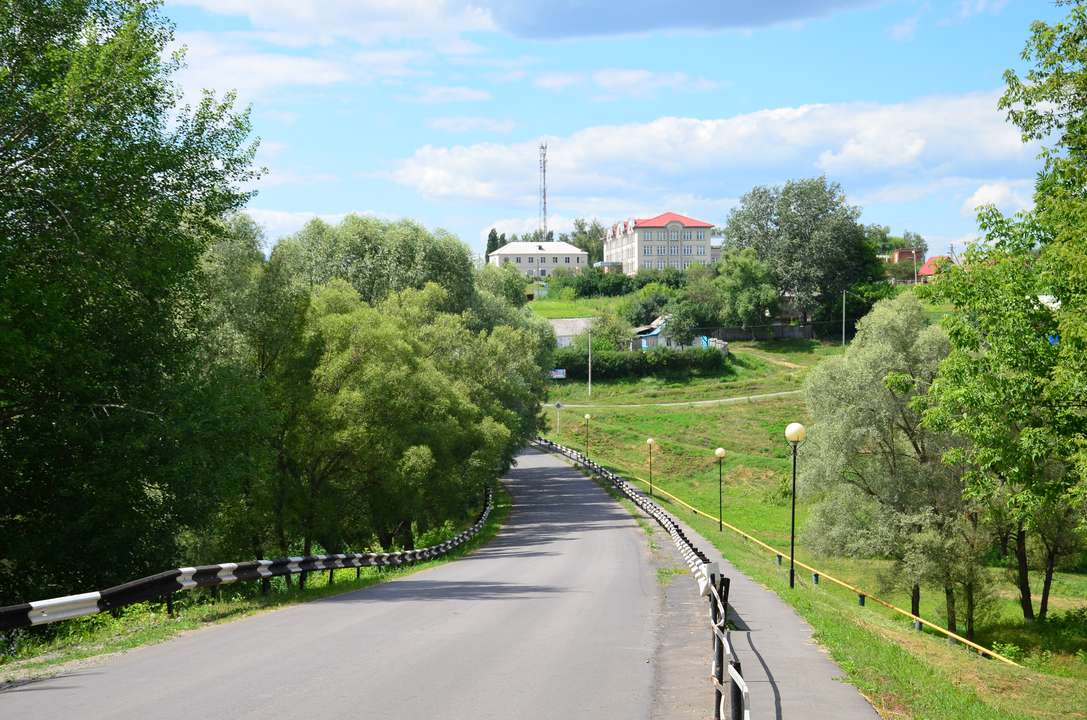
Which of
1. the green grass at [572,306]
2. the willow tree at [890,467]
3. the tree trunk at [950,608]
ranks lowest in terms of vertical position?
the tree trunk at [950,608]

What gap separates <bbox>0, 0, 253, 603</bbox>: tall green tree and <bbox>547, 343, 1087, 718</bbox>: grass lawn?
45.8ft

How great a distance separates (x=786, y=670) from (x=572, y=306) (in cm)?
12213

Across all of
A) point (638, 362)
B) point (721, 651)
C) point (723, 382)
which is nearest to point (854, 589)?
point (721, 651)

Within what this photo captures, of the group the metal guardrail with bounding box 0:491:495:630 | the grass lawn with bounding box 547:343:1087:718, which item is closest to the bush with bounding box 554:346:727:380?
the grass lawn with bounding box 547:343:1087:718

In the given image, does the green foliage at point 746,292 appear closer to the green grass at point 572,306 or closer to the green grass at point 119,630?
the green grass at point 572,306

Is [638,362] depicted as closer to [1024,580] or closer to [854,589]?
[1024,580]

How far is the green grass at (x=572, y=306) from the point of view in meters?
126

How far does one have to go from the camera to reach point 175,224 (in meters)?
21.7

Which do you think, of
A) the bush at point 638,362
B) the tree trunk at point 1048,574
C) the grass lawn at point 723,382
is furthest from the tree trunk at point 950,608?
the bush at point 638,362

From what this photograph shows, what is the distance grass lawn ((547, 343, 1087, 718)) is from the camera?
11.7 meters

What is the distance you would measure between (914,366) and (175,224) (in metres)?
26.8

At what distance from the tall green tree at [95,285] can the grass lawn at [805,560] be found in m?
14.0

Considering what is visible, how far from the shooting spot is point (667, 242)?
17962 centimetres

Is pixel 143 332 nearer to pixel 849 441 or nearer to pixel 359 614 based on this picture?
pixel 359 614
